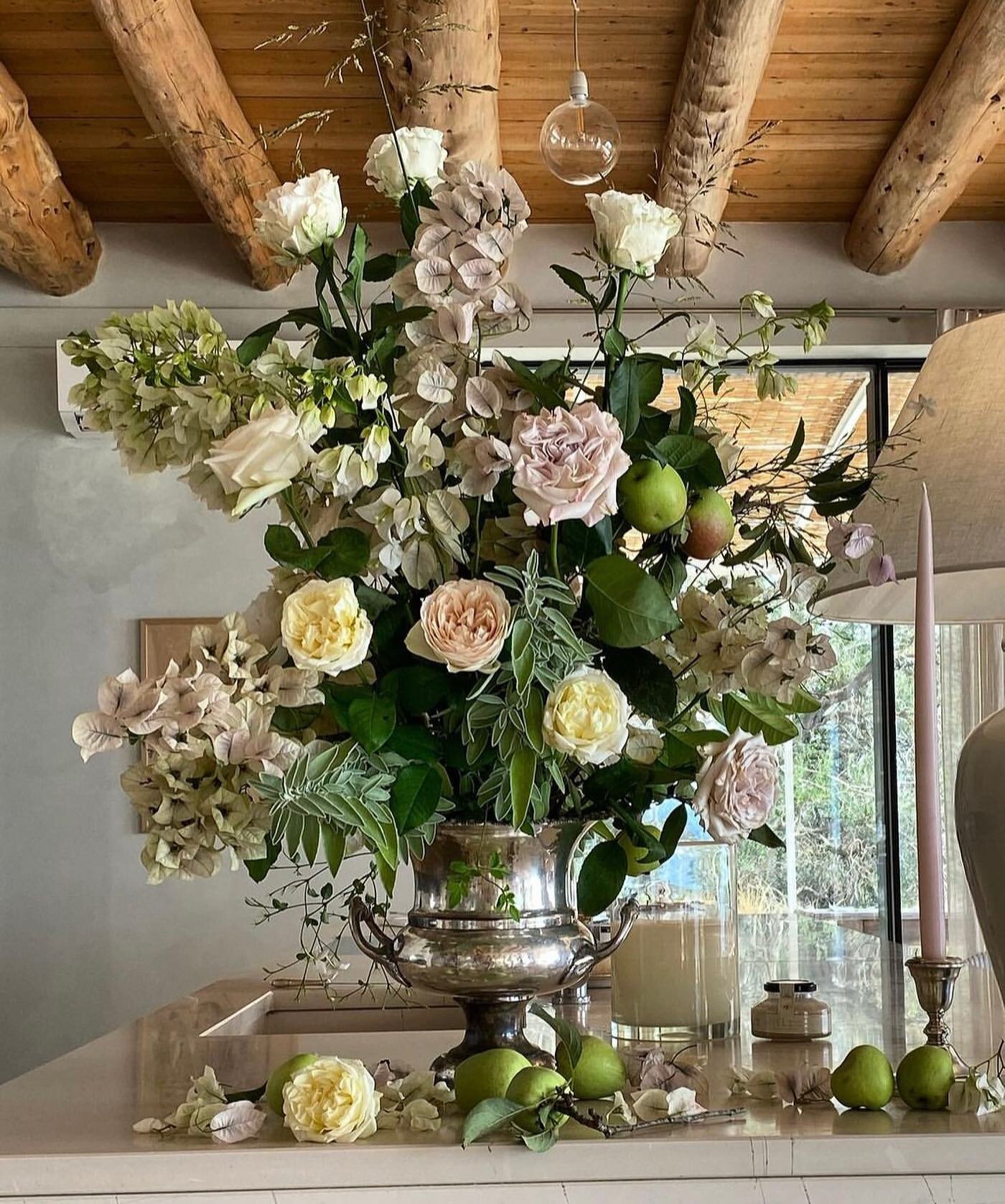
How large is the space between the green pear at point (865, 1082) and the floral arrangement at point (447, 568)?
0.18 m

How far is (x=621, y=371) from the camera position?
1022mm

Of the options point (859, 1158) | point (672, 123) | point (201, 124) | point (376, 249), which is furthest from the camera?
point (376, 249)

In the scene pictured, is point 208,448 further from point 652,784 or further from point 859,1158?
point 859,1158

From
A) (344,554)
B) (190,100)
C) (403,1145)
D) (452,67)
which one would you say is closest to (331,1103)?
(403,1145)

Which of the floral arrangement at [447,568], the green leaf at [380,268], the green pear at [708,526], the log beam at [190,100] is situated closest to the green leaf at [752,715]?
the floral arrangement at [447,568]

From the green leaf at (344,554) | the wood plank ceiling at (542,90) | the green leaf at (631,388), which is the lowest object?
the green leaf at (344,554)

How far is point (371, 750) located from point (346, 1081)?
22 cm

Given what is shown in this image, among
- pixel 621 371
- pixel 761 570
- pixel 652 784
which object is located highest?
pixel 621 371

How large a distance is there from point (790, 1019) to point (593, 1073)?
1.37 ft

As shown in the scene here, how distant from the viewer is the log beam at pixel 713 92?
2.93 meters

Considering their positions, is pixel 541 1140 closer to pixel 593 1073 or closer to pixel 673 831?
pixel 593 1073

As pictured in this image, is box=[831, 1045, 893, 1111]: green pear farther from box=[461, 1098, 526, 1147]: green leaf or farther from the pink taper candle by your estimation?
box=[461, 1098, 526, 1147]: green leaf

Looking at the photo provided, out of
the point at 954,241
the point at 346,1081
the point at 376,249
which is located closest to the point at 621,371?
the point at 346,1081

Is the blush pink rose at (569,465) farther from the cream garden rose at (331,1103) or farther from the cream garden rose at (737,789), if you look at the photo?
the cream garden rose at (331,1103)
